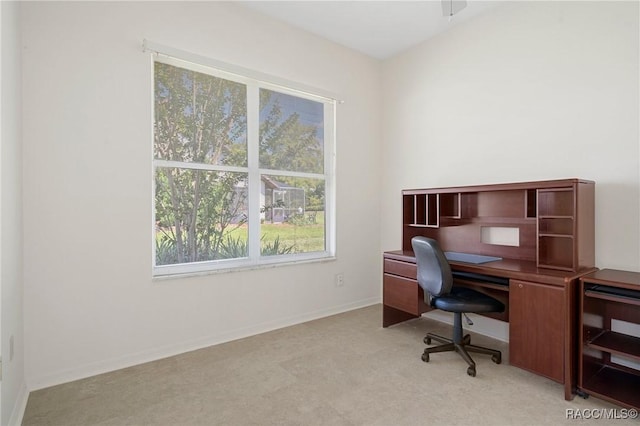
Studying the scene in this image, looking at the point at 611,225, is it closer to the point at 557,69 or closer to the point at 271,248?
the point at 557,69

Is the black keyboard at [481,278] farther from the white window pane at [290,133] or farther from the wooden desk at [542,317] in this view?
the white window pane at [290,133]

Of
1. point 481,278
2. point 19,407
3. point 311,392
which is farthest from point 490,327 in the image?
point 19,407

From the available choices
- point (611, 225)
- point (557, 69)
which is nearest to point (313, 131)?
point (557, 69)

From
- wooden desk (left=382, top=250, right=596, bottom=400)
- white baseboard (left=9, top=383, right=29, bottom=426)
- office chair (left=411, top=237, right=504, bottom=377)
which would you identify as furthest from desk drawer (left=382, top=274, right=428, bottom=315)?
white baseboard (left=9, top=383, right=29, bottom=426)

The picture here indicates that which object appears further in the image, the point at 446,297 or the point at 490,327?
the point at 490,327

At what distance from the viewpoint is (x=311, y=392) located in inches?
85.4

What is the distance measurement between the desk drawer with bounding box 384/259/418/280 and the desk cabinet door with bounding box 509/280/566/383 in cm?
86

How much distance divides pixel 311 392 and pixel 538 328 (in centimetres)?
163

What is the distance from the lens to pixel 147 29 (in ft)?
8.52

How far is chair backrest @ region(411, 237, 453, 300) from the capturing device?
2.48 meters

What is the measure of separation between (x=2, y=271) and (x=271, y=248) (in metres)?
2.12

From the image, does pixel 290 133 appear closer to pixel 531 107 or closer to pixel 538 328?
pixel 531 107

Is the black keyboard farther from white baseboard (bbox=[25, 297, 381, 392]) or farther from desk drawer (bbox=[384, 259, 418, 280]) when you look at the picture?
white baseboard (bbox=[25, 297, 381, 392])

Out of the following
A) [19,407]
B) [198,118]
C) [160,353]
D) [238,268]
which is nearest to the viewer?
[19,407]
